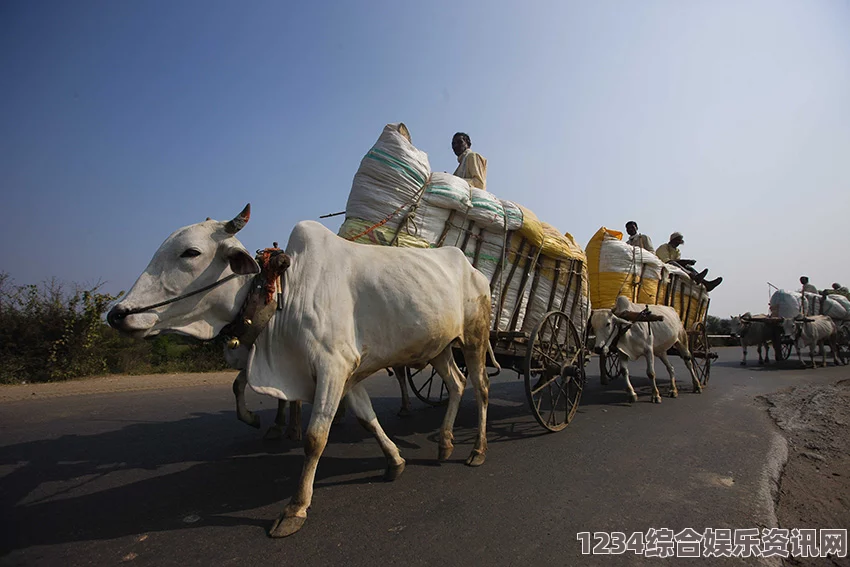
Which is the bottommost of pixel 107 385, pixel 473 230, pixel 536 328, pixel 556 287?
pixel 107 385

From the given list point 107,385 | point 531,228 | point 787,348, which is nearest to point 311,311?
point 531,228

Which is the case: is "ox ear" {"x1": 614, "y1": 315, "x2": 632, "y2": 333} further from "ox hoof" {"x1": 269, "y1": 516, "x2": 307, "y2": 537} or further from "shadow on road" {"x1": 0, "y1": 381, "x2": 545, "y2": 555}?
"ox hoof" {"x1": 269, "y1": 516, "x2": 307, "y2": 537}

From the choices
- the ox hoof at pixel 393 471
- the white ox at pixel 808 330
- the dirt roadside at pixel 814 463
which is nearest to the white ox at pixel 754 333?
the white ox at pixel 808 330

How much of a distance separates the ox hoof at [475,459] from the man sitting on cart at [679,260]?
8.50 meters

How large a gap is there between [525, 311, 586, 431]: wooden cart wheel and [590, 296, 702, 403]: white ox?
1.52 metres

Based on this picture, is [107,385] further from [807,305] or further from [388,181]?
[807,305]

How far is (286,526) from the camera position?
2822 millimetres

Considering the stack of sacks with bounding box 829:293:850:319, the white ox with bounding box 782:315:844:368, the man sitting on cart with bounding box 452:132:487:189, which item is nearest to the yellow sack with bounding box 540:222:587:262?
the man sitting on cart with bounding box 452:132:487:189

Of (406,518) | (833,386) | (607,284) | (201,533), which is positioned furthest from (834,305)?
(201,533)

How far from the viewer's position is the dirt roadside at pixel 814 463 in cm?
317

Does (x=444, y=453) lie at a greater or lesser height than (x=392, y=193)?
lesser

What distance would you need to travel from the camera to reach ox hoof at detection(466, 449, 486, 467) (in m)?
4.24

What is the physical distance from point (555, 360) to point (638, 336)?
11.2ft

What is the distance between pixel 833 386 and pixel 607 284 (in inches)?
242
